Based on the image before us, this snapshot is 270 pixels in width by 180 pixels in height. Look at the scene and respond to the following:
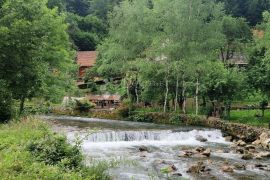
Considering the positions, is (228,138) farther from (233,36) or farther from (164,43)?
(233,36)

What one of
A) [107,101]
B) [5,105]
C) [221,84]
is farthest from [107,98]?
[5,105]

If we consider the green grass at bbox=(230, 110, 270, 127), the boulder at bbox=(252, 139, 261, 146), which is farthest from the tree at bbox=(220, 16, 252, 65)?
the boulder at bbox=(252, 139, 261, 146)

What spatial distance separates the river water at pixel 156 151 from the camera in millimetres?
19812

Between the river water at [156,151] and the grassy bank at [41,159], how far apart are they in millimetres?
881

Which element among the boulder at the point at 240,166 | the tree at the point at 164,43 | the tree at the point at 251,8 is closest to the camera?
the boulder at the point at 240,166

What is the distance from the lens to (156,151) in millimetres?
26828

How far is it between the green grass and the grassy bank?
22771mm

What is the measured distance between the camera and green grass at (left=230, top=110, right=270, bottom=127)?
35.8 metres

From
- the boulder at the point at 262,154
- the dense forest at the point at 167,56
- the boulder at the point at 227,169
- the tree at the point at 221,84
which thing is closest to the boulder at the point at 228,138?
the tree at the point at 221,84

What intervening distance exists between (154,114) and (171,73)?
13.1ft

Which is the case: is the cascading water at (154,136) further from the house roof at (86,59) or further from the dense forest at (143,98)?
the house roof at (86,59)

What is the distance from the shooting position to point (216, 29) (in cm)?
4034

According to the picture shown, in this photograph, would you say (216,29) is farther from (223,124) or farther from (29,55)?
(29,55)

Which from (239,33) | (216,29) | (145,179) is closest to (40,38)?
(145,179)
